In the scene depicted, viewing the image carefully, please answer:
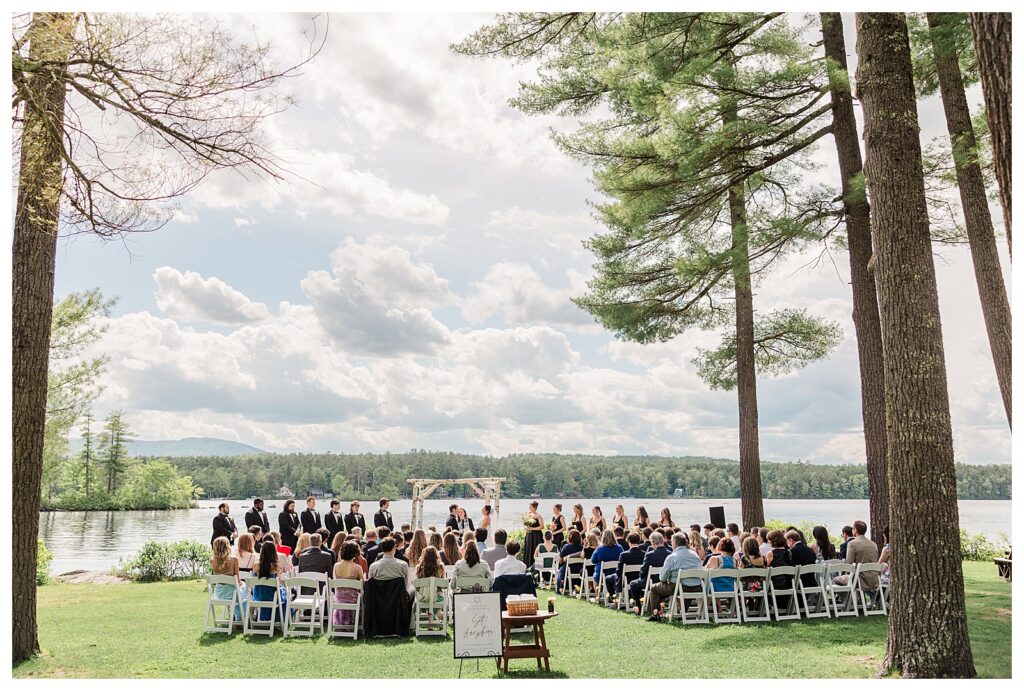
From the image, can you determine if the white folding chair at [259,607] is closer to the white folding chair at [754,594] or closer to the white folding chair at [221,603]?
the white folding chair at [221,603]

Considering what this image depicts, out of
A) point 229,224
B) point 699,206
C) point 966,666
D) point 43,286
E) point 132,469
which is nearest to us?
point 966,666

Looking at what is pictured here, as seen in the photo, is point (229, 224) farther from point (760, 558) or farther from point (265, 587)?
point (760, 558)

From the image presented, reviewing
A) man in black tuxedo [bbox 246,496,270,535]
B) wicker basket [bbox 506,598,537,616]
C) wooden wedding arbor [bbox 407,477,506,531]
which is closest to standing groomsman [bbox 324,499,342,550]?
man in black tuxedo [bbox 246,496,270,535]

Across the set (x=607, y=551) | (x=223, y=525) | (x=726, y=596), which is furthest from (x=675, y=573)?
(x=223, y=525)

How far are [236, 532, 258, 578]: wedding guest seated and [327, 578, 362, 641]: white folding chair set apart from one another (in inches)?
65.0

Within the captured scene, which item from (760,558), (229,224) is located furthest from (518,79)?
(229,224)

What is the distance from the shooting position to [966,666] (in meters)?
5.67

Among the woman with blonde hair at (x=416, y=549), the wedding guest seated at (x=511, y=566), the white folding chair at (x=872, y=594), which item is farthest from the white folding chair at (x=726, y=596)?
the woman with blonde hair at (x=416, y=549)

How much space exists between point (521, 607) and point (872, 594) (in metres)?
5.30

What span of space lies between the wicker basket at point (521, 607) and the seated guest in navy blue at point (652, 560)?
3201mm

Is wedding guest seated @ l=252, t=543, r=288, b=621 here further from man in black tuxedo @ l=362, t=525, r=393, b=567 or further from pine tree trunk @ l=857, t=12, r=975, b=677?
pine tree trunk @ l=857, t=12, r=975, b=677

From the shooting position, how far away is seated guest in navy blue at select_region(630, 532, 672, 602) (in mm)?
9336

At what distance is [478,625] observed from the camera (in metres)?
5.95
